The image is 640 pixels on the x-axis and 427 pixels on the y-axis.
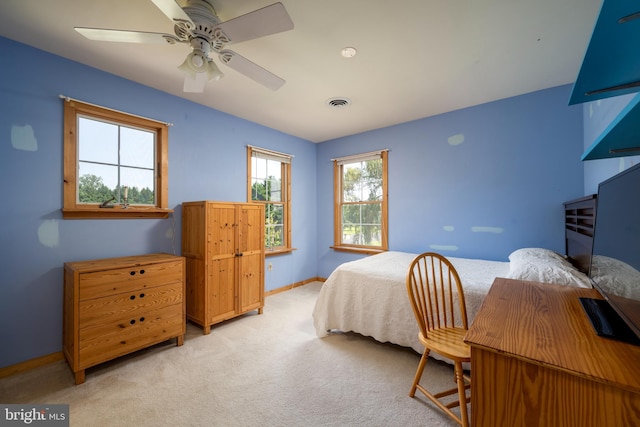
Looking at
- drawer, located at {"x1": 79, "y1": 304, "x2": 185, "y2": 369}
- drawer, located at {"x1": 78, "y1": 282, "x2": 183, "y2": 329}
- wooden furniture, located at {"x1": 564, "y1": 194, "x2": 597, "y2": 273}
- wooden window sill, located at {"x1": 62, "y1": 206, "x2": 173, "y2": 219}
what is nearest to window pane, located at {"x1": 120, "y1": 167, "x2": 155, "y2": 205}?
wooden window sill, located at {"x1": 62, "y1": 206, "x2": 173, "y2": 219}

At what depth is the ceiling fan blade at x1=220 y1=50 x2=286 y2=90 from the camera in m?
1.71

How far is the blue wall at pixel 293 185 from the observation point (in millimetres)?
1962

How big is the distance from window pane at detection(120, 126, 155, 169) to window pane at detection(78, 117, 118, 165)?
0.21ft

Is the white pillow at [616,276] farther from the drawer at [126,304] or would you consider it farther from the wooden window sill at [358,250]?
the drawer at [126,304]

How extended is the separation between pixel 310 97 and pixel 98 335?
9.54 feet

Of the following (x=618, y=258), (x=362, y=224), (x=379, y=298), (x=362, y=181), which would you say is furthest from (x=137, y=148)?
(x=618, y=258)

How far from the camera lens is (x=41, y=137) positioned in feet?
6.72

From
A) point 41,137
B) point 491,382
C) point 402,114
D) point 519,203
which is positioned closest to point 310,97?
point 402,114

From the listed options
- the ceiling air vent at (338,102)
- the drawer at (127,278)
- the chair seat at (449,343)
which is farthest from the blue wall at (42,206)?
the chair seat at (449,343)

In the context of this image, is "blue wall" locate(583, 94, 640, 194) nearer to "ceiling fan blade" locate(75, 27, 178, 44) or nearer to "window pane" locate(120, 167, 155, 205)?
"ceiling fan blade" locate(75, 27, 178, 44)

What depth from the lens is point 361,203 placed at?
162 inches

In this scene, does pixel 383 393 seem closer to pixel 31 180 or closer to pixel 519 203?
pixel 519 203

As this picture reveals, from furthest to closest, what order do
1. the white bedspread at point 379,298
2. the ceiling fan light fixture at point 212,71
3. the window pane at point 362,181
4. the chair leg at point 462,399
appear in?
1. the window pane at point 362,181
2. the white bedspread at point 379,298
3. the ceiling fan light fixture at point 212,71
4. the chair leg at point 462,399

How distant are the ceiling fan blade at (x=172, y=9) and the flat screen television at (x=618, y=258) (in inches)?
83.1
